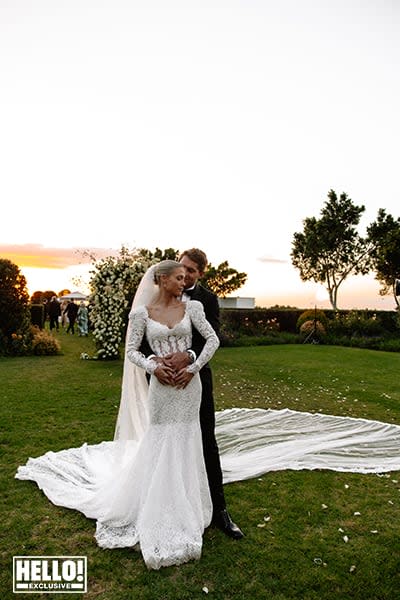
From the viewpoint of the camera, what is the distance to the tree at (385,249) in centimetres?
3187

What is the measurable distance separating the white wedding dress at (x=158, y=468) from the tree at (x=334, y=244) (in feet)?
122

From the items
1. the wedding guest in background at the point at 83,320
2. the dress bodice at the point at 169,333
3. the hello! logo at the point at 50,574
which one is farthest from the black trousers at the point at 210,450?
the wedding guest in background at the point at 83,320

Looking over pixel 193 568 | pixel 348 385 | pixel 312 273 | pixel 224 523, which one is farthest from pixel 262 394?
pixel 312 273

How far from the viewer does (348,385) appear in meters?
12.0

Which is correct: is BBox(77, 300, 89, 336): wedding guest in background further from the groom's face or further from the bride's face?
the bride's face

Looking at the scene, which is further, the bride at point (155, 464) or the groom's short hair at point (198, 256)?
the groom's short hair at point (198, 256)

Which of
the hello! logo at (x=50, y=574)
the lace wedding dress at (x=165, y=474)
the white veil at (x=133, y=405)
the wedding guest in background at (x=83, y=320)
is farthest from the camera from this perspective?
the wedding guest in background at (x=83, y=320)

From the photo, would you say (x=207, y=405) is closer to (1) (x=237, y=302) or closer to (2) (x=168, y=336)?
(2) (x=168, y=336)

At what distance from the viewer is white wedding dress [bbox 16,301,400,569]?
12.6 feet

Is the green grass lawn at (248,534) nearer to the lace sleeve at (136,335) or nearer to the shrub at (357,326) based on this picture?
the lace sleeve at (136,335)

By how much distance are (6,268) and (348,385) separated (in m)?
11.7

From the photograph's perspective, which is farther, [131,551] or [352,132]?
[352,132]

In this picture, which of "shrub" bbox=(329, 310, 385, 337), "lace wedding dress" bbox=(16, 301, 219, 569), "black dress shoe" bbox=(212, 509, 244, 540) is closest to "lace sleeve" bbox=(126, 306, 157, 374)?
"lace wedding dress" bbox=(16, 301, 219, 569)

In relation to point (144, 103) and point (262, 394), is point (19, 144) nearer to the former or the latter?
point (144, 103)
